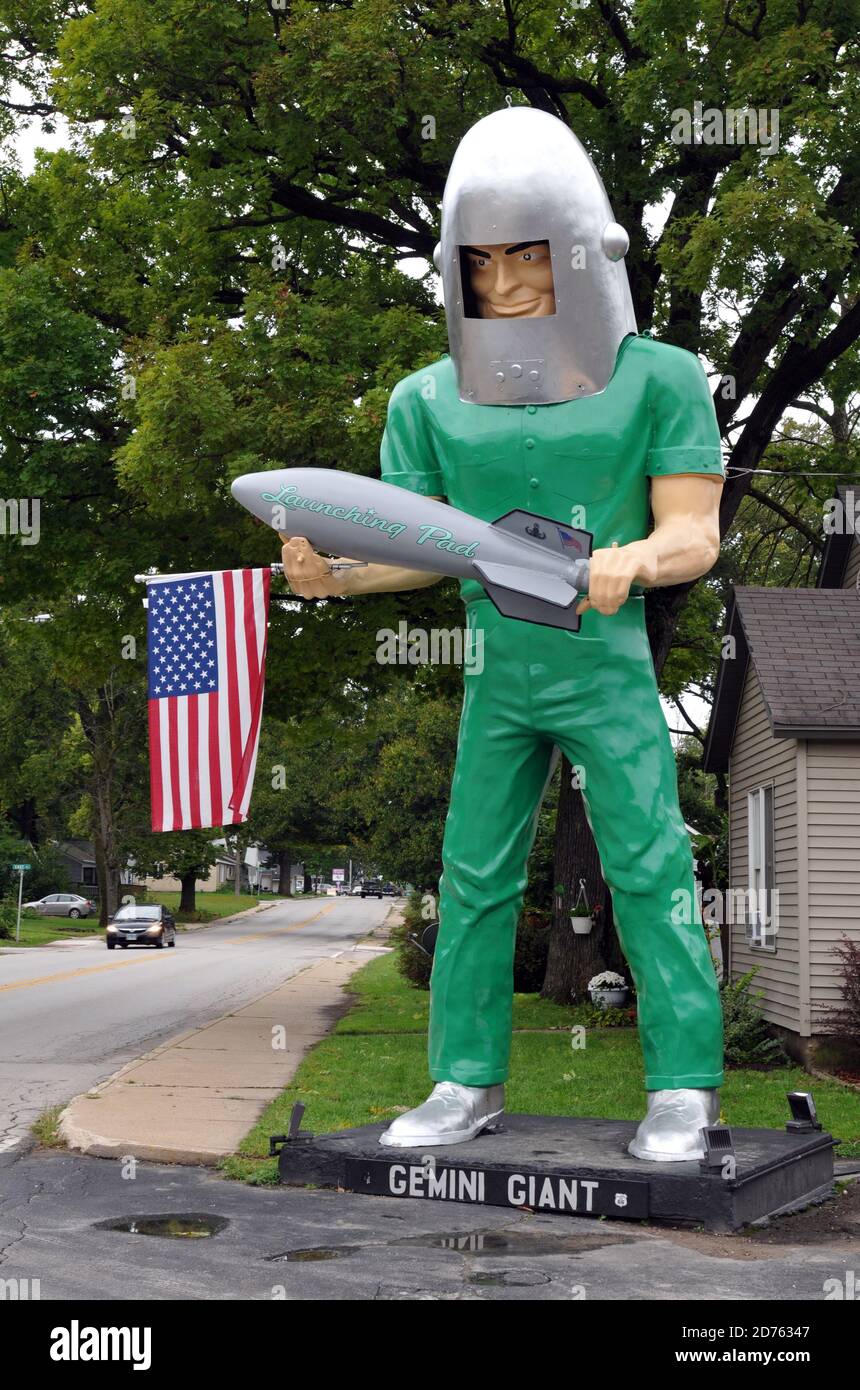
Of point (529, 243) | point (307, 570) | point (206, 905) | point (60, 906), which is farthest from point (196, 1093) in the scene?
point (206, 905)

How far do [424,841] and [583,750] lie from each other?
2440 cm

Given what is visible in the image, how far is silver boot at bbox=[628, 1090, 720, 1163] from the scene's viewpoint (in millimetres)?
5320

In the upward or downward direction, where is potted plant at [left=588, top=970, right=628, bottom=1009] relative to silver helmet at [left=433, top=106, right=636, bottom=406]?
downward

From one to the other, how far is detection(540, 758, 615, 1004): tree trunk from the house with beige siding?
1434mm

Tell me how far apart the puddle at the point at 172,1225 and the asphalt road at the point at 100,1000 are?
2339 millimetres

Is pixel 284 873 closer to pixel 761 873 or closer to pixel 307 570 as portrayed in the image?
pixel 761 873

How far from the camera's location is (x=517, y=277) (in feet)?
18.6

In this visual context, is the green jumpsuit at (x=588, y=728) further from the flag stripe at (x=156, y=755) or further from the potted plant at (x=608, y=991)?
the potted plant at (x=608, y=991)

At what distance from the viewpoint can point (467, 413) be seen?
19.0 ft

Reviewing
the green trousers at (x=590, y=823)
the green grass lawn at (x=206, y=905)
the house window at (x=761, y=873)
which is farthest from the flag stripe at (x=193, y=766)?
the green grass lawn at (x=206, y=905)

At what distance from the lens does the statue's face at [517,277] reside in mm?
5633

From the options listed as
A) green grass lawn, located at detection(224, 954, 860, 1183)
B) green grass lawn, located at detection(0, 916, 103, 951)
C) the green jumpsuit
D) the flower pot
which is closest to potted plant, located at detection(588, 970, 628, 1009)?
the flower pot

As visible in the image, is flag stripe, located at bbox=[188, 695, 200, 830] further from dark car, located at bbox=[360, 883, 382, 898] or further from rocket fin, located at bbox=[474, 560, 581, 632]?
dark car, located at bbox=[360, 883, 382, 898]
